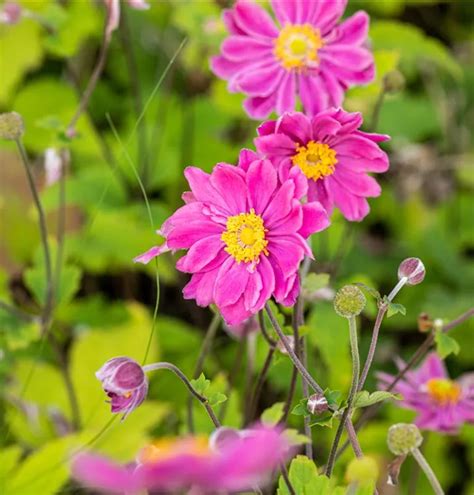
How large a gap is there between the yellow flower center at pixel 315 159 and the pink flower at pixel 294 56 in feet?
0.47

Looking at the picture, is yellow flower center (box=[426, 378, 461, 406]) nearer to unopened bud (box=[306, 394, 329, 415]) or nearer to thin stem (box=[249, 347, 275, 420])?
thin stem (box=[249, 347, 275, 420])

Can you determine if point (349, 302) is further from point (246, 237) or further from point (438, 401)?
point (438, 401)

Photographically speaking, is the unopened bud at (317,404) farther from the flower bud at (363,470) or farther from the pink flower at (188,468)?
the pink flower at (188,468)

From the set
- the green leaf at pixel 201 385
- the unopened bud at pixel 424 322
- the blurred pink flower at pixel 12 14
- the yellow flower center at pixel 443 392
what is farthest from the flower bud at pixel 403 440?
the blurred pink flower at pixel 12 14

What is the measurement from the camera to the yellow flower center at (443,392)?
1010 millimetres

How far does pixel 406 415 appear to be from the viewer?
1.31 m

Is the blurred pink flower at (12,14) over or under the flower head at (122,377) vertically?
over

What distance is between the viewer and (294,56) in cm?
98

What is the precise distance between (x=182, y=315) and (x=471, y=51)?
1049 mm

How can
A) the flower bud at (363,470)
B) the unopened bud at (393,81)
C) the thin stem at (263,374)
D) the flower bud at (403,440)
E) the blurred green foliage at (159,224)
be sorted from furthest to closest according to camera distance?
the blurred green foliage at (159,224) < the unopened bud at (393,81) < the thin stem at (263,374) < the flower bud at (403,440) < the flower bud at (363,470)

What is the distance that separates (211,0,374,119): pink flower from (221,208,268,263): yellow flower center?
0.21 metres

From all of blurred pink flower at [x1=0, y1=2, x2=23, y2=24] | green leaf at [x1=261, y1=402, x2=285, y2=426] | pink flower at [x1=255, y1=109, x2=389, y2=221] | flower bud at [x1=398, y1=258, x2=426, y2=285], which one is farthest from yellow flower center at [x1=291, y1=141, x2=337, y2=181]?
blurred pink flower at [x1=0, y1=2, x2=23, y2=24]

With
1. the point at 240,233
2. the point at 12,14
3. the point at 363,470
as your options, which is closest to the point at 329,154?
the point at 240,233

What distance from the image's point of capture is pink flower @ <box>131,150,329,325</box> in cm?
70
